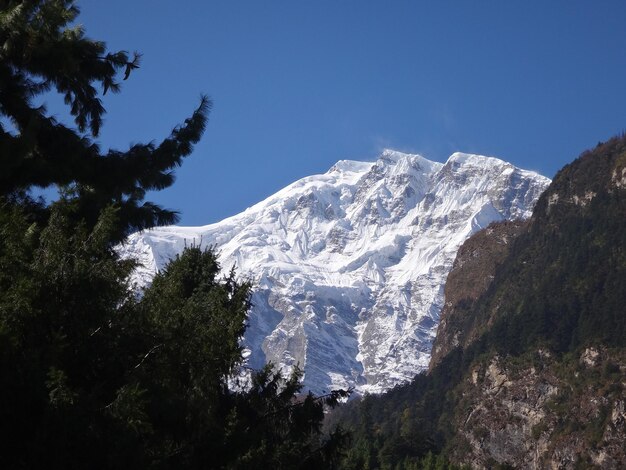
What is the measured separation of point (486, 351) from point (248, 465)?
144 m

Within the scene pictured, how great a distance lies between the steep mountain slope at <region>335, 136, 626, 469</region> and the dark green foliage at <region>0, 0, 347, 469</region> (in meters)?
82.6

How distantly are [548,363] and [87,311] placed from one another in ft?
427

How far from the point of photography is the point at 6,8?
15539 millimetres

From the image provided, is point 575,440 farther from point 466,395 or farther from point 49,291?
point 49,291

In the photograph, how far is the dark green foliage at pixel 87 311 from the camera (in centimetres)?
966

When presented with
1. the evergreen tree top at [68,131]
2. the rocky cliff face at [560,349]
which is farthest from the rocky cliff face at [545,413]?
the evergreen tree top at [68,131]

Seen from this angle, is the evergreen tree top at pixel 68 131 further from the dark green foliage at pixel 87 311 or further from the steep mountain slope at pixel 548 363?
the steep mountain slope at pixel 548 363

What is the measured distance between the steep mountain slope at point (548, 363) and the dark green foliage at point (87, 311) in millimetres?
82604

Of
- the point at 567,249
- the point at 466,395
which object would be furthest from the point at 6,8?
the point at 567,249

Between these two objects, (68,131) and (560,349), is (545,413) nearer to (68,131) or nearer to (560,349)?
(560,349)

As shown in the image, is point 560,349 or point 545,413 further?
point 560,349

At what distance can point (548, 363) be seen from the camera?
5290 inches

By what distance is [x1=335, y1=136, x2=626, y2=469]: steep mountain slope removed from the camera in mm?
115375

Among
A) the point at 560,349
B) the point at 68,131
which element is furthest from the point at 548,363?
the point at 68,131
